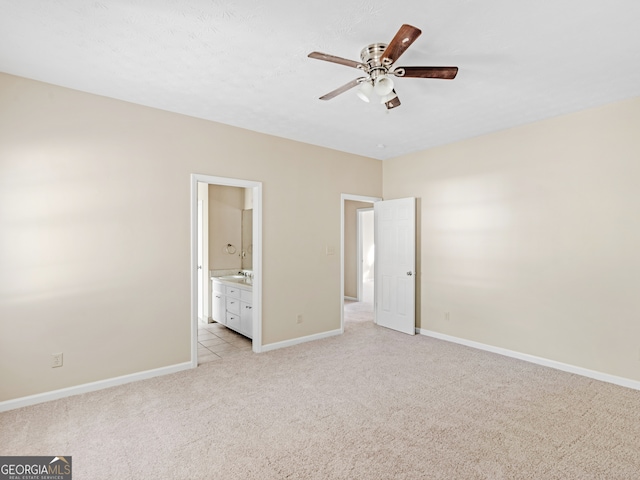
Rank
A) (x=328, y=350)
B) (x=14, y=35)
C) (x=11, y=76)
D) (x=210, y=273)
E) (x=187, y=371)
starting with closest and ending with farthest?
(x=14, y=35) → (x=11, y=76) → (x=187, y=371) → (x=328, y=350) → (x=210, y=273)

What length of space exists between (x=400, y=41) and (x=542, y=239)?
10.1 ft

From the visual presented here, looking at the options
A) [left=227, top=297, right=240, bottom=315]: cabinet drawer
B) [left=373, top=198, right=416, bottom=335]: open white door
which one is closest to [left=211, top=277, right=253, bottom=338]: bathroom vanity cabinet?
[left=227, top=297, right=240, bottom=315]: cabinet drawer

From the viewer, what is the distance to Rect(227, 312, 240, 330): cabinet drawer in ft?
→ 16.6

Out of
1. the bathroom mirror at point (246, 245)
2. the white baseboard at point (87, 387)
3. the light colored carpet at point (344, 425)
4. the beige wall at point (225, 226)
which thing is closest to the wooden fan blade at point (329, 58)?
the light colored carpet at point (344, 425)

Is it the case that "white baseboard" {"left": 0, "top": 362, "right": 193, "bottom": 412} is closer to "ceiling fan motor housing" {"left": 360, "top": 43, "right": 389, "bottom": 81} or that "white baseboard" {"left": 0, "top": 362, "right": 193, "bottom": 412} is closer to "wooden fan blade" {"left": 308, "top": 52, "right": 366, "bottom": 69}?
"wooden fan blade" {"left": 308, "top": 52, "right": 366, "bottom": 69}

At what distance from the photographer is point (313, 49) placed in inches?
97.8

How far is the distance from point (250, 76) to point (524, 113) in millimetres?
2895

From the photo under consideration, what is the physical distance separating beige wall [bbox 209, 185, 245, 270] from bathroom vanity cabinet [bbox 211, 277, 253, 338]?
1.38 feet

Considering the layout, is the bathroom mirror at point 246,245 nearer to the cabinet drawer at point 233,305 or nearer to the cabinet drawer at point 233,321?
the cabinet drawer at point 233,305

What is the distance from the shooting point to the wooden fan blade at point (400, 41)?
1.84m

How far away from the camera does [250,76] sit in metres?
2.89

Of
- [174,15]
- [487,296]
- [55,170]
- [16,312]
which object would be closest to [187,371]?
[16,312]

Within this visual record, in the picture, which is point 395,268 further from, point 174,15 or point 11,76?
point 11,76

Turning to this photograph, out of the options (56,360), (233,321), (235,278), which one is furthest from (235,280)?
(56,360)
